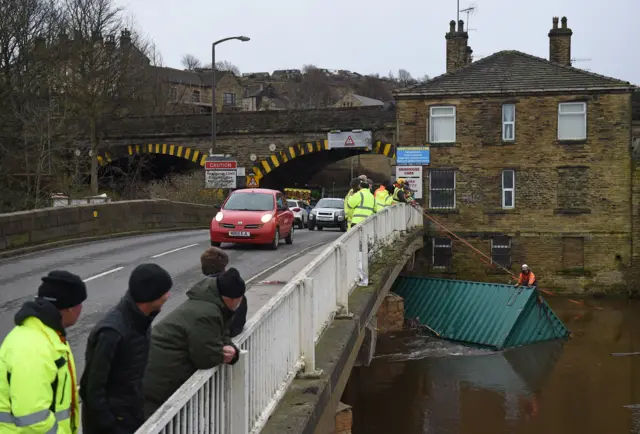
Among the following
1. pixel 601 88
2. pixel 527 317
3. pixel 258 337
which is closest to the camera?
pixel 258 337

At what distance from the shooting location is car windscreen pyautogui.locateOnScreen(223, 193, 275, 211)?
2009 centimetres

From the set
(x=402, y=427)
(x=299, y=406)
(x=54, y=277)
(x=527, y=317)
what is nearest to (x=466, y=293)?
(x=527, y=317)

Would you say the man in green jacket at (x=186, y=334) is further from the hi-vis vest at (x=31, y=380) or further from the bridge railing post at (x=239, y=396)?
the hi-vis vest at (x=31, y=380)

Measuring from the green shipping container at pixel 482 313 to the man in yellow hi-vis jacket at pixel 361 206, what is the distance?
11.0 metres

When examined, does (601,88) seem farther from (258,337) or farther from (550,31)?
(258,337)

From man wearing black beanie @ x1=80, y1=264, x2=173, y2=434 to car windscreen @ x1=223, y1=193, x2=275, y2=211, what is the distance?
51.8 ft

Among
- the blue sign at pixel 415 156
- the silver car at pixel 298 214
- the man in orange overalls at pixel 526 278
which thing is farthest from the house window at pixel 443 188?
the man in orange overalls at pixel 526 278

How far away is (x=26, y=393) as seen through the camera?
3.42m

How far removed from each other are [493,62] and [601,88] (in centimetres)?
515

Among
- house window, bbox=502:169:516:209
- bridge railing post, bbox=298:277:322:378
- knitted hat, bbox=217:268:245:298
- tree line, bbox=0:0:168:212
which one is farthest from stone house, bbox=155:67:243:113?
knitted hat, bbox=217:268:245:298

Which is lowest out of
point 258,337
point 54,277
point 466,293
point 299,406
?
point 466,293

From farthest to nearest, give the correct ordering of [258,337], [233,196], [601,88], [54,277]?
[601,88] → [233,196] → [258,337] → [54,277]

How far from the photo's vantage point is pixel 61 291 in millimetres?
3822

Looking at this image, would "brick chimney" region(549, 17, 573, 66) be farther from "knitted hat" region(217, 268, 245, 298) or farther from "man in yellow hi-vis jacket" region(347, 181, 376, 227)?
"knitted hat" region(217, 268, 245, 298)
